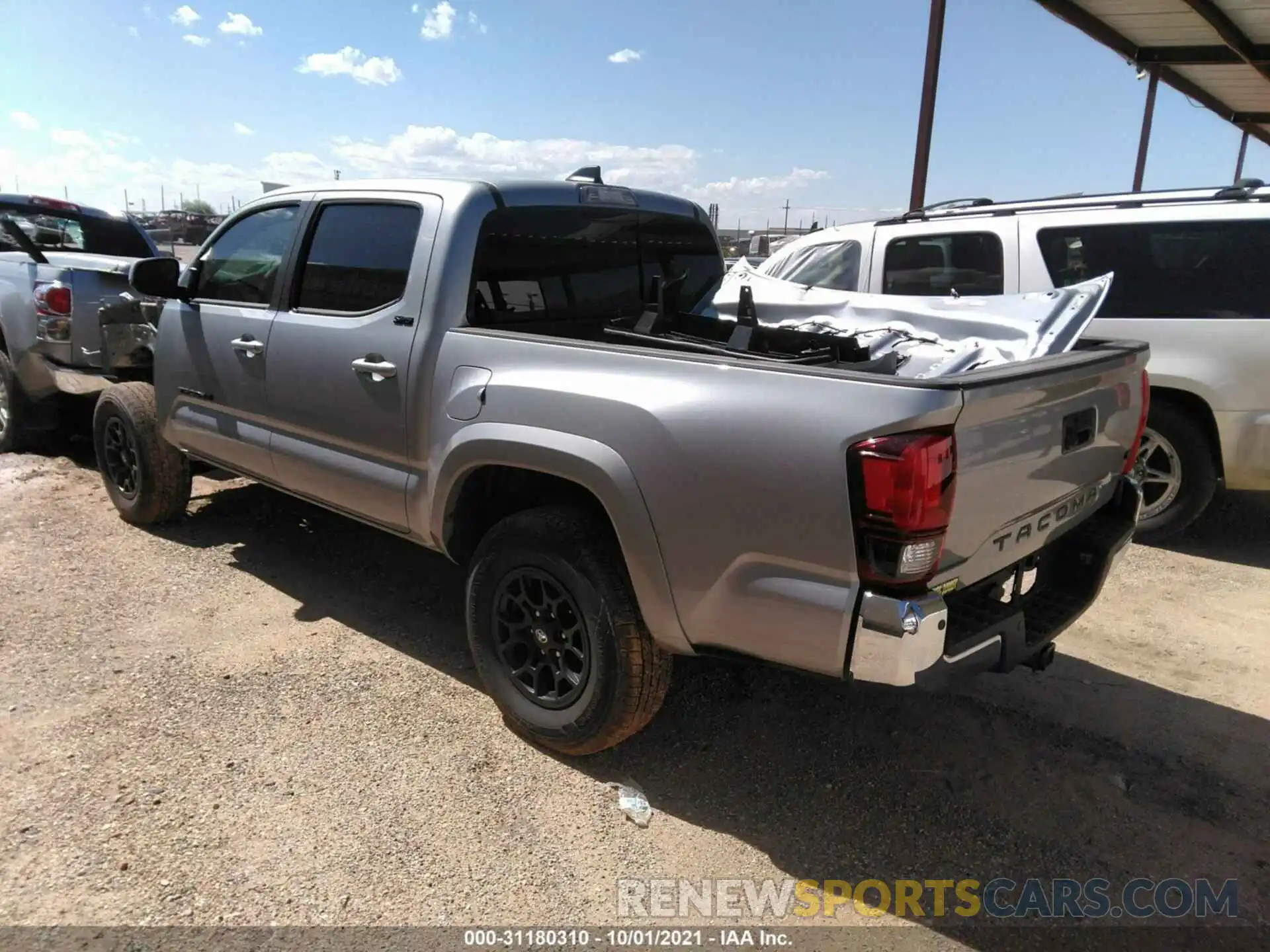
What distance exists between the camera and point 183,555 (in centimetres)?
492

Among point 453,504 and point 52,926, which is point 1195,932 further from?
point 52,926

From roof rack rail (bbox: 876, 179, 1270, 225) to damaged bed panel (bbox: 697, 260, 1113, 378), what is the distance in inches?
102

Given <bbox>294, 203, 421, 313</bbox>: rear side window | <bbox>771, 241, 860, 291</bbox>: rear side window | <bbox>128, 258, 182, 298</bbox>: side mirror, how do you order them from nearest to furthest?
1. <bbox>294, 203, 421, 313</bbox>: rear side window
2. <bbox>128, 258, 182, 298</bbox>: side mirror
3. <bbox>771, 241, 860, 291</bbox>: rear side window

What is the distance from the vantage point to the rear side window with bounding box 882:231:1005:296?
5801mm

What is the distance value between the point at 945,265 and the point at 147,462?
5.17 meters

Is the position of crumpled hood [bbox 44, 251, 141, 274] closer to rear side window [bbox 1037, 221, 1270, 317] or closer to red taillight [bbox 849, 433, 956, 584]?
red taillight [bbox 849, 433, 956, 584]

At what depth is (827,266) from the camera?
260 inches

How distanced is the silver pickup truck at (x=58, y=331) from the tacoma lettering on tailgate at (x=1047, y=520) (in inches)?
199

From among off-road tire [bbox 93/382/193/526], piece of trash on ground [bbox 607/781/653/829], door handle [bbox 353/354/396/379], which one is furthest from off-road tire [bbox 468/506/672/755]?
off-road tire [bbox 93/382/193/526]

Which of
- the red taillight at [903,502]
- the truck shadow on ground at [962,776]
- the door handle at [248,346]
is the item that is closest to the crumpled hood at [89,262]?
the door handle at [248,346]

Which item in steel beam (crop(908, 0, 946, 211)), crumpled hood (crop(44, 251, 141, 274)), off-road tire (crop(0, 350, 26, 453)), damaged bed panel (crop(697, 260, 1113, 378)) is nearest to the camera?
damaged bed panel (crop(697, 260, 1113, 378))

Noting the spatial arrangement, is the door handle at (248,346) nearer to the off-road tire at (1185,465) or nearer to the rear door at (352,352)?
the rear door at (352,352)

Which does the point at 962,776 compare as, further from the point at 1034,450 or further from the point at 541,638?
the point at 541,638

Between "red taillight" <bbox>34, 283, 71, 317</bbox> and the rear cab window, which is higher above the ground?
the rear cab window
